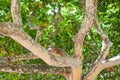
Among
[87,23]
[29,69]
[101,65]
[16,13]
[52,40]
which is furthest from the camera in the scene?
[52,40]

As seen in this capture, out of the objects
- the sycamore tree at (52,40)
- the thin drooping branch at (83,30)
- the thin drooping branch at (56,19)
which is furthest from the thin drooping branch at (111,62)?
the thin drooping branch at (56,19)

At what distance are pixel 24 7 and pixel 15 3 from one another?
3.16m

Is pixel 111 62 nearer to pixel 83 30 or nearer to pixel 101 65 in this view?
pixel 101 65

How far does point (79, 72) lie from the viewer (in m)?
7.30

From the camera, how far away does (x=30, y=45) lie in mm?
5918

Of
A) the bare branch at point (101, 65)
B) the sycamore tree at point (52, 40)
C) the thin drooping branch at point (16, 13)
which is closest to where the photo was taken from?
the thin drooping branch at point (16, 13)

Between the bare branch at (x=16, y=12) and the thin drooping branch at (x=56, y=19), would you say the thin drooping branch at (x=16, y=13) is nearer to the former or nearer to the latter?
the bare branch at (x=16, y=12)

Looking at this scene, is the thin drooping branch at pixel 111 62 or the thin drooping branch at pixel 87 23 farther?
the thin drooping branch at pixel 111 62

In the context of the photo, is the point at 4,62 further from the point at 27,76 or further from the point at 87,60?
the point at 27,76

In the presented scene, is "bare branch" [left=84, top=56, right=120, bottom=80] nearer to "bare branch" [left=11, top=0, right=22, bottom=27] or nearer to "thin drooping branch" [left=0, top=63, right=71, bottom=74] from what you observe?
"thin drooping branch" [left=0, top=63, right=71, bottom=74]

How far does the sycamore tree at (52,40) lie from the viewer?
19.5ft

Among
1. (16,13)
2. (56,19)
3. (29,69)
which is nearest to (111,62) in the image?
(56,19)

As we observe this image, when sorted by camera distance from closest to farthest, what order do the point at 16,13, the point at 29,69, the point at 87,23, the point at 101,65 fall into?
the point at 16,13 < the point at 87,23 < the point at 29,69 < the point at 101,65

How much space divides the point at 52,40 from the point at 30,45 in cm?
222
